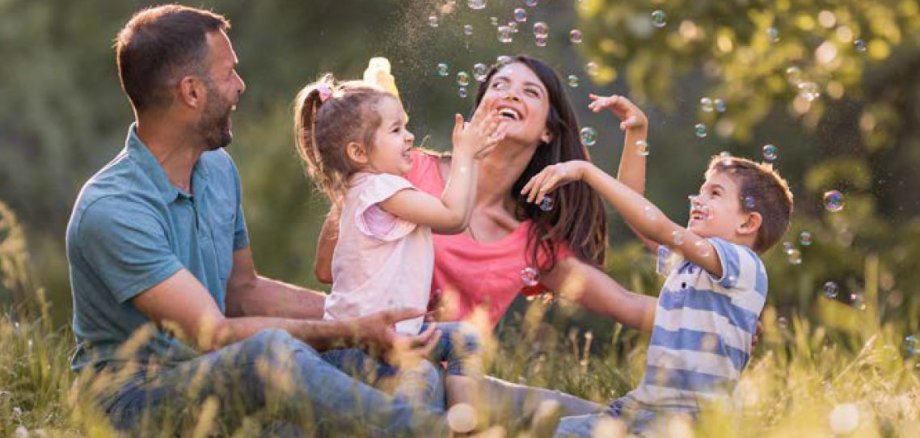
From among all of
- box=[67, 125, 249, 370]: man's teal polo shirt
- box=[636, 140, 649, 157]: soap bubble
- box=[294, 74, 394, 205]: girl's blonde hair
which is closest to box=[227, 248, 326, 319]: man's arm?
box=[67, 125, 249, 370]: man's teal polo shirt

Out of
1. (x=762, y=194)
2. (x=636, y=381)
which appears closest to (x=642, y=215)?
(x=762, y=194)

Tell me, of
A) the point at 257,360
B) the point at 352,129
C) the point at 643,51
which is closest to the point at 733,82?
the point at 643,51

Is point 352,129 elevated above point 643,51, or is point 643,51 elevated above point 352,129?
point 643,51

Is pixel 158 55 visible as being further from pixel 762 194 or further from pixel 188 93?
pixel 762 194

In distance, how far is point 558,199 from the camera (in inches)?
204

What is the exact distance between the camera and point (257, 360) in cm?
418

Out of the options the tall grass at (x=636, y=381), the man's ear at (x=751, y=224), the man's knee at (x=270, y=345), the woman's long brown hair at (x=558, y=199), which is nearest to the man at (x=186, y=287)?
the man's knee at (x=270, y=345)

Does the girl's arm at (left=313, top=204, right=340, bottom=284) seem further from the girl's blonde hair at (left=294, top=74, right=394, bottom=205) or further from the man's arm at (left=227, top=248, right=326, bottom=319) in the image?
the girl's blonde hair at (left=294, top=74, right=394, bottom=205)

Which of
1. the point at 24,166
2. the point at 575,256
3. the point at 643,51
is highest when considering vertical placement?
the point at 643,51

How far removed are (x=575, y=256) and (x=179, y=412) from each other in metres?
1.43

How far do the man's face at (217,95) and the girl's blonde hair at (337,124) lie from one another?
20cm

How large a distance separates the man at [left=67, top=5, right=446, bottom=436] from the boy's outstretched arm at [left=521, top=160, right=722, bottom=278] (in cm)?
51

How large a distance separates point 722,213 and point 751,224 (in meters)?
0.08

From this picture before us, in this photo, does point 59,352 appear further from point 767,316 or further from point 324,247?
point 767,316
